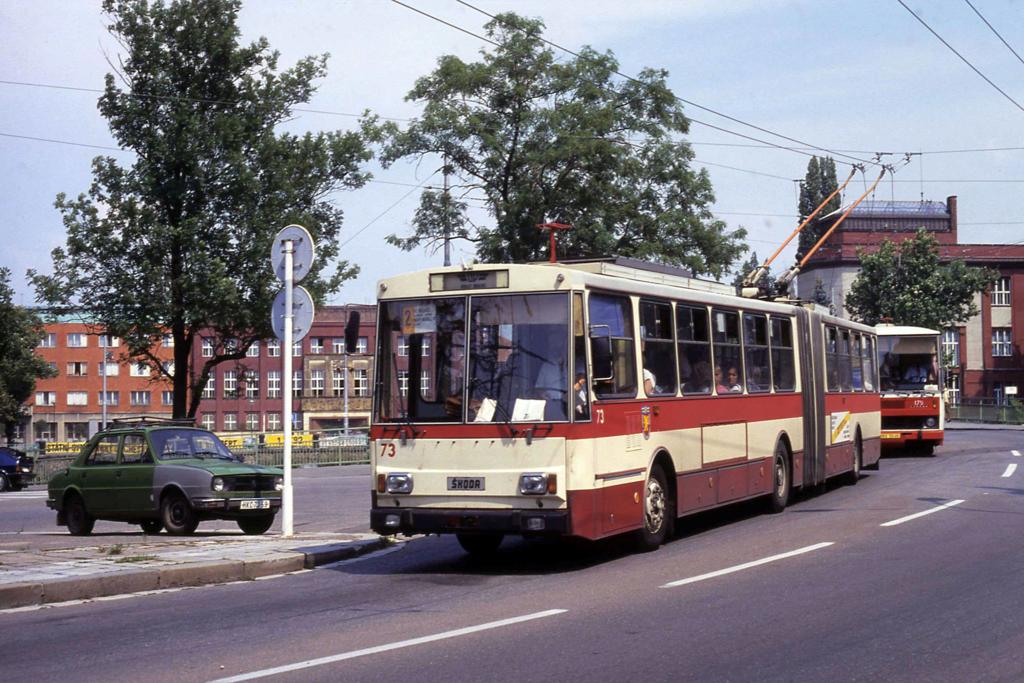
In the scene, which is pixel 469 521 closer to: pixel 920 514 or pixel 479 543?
pixel 479 543

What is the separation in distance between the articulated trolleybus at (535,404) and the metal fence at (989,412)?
64.7 m

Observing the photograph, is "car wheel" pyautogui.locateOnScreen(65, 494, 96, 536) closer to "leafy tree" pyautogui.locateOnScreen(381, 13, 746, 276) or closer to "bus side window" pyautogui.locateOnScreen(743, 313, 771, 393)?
"bus side window" pyautogui.locateOnScreen(743, 313, 771, 393)

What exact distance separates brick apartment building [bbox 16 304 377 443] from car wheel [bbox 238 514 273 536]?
85.2 m

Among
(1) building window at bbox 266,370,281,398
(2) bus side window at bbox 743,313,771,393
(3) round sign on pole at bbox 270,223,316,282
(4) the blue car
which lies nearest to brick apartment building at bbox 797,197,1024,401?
(1) building window at bbox 266,370,281,398

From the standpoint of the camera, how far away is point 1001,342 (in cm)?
9719

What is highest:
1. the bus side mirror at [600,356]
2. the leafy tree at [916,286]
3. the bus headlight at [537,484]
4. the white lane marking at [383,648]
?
the leafy tree at [916,286]

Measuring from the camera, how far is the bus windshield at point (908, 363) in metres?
33.6

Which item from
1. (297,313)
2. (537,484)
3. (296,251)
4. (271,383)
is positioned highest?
(271,383)

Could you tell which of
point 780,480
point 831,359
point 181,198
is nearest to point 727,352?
point 780,480

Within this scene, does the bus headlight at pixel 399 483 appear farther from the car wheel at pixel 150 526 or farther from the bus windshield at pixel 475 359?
the car wheel at pixel 150 526

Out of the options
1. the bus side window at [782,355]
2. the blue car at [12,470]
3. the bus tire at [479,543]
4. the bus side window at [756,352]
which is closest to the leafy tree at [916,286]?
the blue car at [12,470]

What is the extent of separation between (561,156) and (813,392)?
90.3 feet

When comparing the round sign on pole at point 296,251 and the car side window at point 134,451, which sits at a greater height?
the round sign on pole at point 296,251

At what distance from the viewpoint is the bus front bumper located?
11.9m
